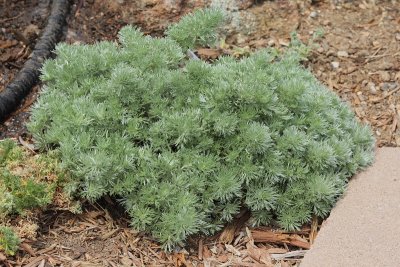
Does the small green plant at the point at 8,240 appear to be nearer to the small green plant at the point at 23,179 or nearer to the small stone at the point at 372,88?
the small green plant at the point at 23,179

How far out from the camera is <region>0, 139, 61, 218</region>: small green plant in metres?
3.21

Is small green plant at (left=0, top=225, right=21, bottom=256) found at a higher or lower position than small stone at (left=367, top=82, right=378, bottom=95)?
higher

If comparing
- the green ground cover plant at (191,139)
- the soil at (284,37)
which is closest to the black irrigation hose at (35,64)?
the soil at (284,37)

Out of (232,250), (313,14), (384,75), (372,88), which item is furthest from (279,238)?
(313,14)

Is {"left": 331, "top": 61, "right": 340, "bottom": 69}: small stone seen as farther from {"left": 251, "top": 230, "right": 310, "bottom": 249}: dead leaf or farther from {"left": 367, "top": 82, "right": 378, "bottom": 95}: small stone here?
{"left": 251, "top": 230, "right": 310, "bottom": 249}: dead leaf

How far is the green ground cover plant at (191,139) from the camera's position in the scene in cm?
329

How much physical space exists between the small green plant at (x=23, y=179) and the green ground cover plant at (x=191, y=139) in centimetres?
10

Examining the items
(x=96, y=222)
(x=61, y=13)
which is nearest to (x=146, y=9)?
(x=61, y=13)

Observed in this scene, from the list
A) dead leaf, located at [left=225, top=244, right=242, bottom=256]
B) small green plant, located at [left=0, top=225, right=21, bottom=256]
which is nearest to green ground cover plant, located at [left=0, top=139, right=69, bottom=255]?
small green plant, located at [left=0, top=225, right=21, bottom=256]

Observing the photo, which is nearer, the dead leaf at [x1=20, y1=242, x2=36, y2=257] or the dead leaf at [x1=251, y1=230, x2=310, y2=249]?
the dead leaf at [x1=20, y1=242, x2=36, y2=257]

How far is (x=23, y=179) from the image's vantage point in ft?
11.0

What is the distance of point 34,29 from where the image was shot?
489 centimetres

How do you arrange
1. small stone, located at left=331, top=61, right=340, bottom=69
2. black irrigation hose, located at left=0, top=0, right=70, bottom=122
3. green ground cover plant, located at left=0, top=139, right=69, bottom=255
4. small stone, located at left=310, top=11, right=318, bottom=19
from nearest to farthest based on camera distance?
green ground cover plant, located at left=0, top=139, right=69, bottom=255 < black irrigation hose, located at left=0, top=0, right=70, bottom=122 < small stone, located at left=331, top=61, right=340, bottom=69 < small stone, located at left=310, top=11, right=318, bottom=19

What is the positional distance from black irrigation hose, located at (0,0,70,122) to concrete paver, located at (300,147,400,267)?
2304 mm
